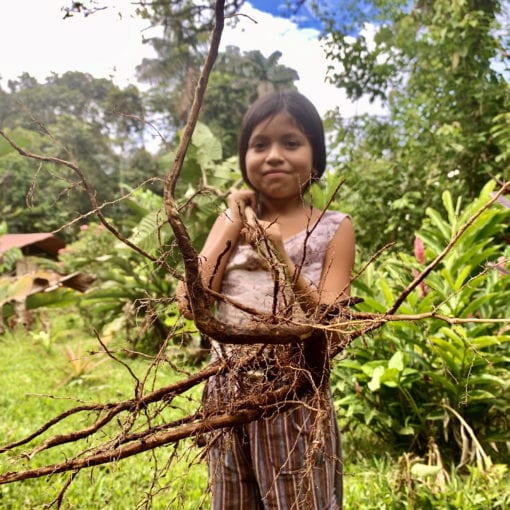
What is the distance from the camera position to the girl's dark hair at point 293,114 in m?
1.16

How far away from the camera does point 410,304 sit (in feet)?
7.32

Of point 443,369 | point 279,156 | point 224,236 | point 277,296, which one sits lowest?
point 443,369

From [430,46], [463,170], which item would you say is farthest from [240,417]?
[430,46]

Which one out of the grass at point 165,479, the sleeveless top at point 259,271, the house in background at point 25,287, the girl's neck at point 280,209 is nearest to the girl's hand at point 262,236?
the sleeveless top at point 259,271

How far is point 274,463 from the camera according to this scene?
3.38 ft

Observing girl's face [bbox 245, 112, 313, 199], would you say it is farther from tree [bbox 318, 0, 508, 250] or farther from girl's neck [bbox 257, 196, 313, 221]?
tree [bbox 318, 0, 508, 250]

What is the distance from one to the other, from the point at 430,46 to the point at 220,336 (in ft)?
14.3

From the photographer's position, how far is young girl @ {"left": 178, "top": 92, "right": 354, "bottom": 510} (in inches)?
37.4

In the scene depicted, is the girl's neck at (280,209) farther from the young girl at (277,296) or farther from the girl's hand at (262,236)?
the girl's hand at (262,236)

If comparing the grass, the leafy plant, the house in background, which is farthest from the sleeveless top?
the house in background

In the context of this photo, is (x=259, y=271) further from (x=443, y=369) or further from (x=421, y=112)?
(x=421, y=112)

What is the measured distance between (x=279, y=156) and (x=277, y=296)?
0.36 metres

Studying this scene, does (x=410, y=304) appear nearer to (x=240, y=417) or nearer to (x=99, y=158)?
(x=240, y=417)

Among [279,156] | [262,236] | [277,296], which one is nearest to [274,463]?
[277,296]
